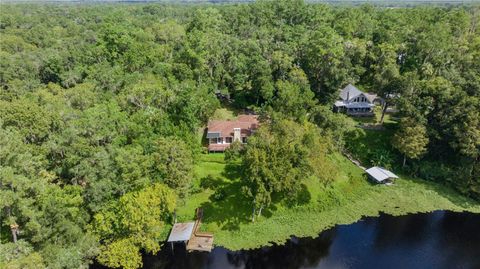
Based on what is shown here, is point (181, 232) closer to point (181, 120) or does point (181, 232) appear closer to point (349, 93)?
point (181, 120)

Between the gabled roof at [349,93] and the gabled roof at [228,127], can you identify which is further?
the gabled roof at [349,93]

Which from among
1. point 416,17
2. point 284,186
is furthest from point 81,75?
point 416,17

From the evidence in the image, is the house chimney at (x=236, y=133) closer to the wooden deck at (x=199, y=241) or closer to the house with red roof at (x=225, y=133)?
the house with red roof at (x=225, y=133)

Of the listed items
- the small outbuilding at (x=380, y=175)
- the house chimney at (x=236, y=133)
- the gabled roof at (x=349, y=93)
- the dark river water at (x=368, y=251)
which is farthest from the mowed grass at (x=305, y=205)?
the gabled roof at (x=349, y=93)

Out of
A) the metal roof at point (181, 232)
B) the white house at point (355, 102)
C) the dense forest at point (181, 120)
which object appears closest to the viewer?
the dense forest at point (181, 120)

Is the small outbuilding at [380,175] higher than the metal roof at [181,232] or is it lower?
higher

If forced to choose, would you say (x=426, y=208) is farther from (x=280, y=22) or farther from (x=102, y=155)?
(x=280, y=22)

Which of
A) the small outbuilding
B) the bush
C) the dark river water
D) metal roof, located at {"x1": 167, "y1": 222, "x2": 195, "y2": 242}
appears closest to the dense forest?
metal roof, located at {"x1": 167, "y1": 222, "x2": 195, "y2": 242}
